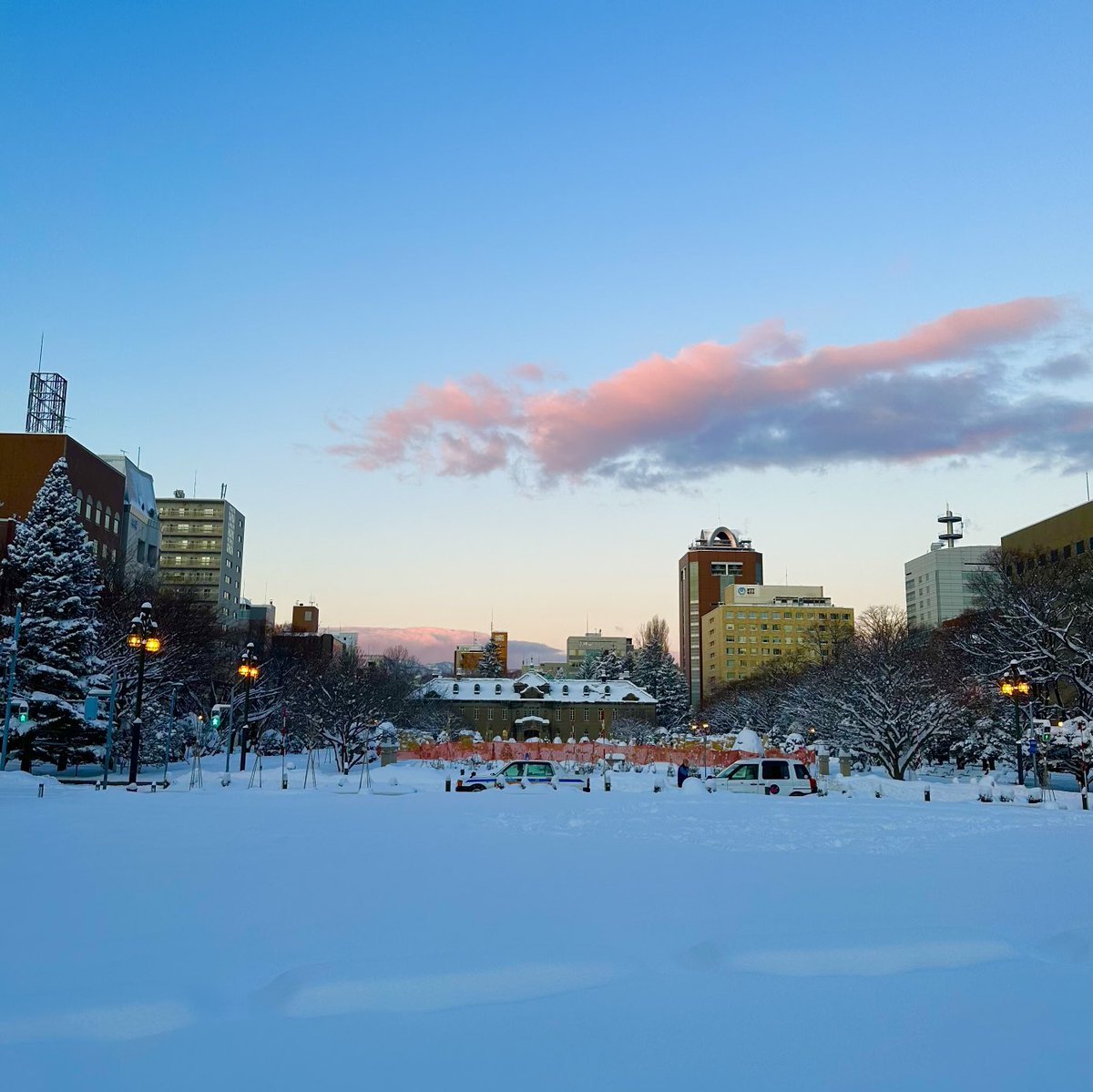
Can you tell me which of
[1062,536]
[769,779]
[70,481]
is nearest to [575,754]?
[769,779]

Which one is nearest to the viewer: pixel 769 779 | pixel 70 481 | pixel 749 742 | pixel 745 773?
pixel 769 779

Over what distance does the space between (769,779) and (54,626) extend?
2930 cm

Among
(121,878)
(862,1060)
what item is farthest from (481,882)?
(862,1060)

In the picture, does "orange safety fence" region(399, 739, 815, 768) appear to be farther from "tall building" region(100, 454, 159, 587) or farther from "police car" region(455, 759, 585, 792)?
"tall building" region(100, 454, 159, 587)

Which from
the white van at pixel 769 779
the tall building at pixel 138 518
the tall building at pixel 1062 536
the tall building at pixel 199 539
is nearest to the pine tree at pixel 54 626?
the white van at pixel 769 779

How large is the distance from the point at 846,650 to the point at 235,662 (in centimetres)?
6110

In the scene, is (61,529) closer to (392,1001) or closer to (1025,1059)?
(392,1001)

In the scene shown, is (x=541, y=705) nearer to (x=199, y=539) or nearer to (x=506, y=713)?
(x=506, y=713)

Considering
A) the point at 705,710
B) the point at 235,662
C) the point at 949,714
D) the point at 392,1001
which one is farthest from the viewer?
the point at 705,710

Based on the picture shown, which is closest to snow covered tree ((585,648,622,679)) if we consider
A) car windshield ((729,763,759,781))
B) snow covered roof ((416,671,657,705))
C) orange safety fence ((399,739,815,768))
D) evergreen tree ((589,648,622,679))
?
evergreen tree ((589,648,622,679))

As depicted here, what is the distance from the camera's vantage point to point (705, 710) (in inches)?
5699

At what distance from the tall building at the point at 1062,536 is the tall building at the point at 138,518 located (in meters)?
91.1

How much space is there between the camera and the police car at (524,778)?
34.0m

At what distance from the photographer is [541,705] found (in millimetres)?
132125
